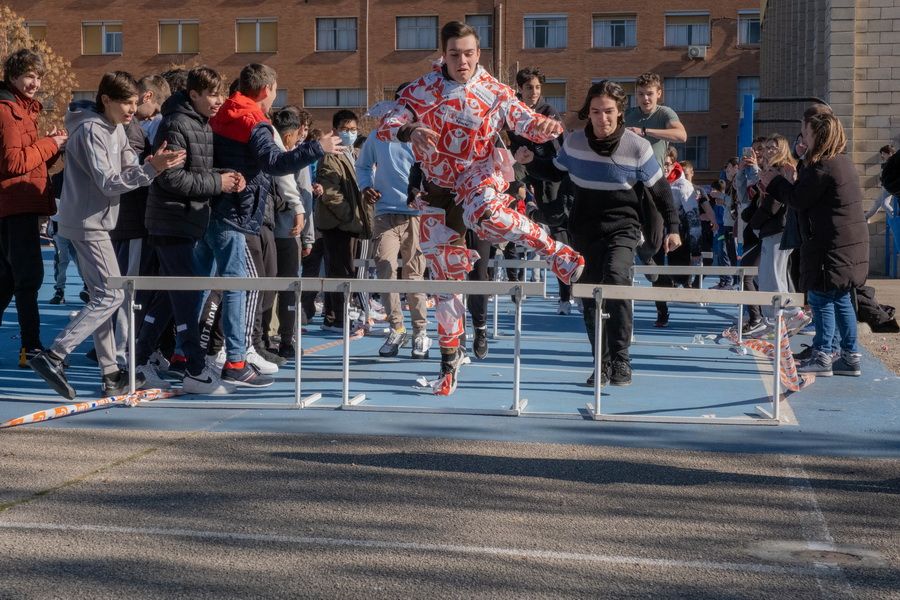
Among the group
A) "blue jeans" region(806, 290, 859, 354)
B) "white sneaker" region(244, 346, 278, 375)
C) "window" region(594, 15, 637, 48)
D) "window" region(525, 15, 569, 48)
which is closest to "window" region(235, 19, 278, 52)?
"window" region(525, 15, 569, 48)

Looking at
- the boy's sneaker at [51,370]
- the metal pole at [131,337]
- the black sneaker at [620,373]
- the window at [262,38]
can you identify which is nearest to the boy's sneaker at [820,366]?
the black sneaker at [620,373]

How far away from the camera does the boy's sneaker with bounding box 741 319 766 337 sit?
494 inches

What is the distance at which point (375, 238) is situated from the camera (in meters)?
11.0

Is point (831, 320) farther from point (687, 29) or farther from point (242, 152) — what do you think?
point (687, 29)

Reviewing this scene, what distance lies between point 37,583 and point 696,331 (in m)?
9.93

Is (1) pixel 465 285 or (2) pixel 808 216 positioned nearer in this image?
(1) pixel 465 285

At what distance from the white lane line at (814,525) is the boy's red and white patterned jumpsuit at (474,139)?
2370 millimetres

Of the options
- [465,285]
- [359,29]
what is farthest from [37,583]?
[359,29]

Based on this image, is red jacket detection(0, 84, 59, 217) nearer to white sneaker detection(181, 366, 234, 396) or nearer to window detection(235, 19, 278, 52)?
white sneaker detection(181, 366, 234, 396)

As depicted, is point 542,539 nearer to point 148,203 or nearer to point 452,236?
point 452,236

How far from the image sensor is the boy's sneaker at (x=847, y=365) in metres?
9.48

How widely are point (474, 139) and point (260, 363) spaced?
2.59 m

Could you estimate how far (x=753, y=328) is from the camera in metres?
12.8

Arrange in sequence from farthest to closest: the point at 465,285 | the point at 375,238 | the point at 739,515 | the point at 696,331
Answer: the point at 696,331 < the point at 375,238 < the point at 465,285 < the point at 739,515
